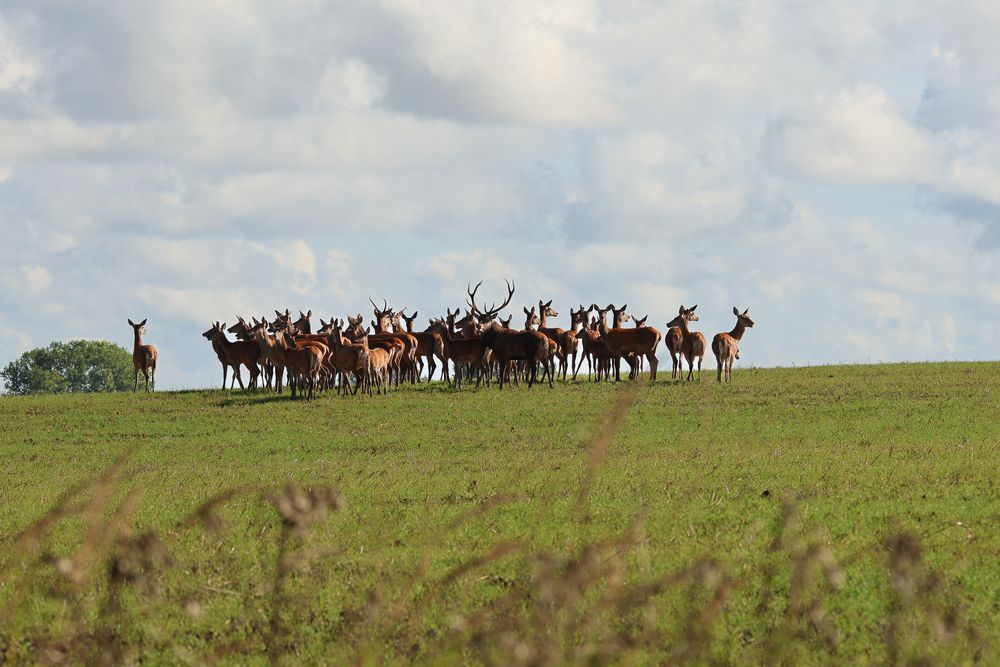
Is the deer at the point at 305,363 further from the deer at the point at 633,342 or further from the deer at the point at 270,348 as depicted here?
the deer at the point at 633,342

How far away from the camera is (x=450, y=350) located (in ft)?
117

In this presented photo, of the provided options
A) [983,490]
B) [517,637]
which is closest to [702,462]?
[983,490]

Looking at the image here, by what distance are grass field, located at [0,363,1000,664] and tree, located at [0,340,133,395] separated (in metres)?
47.7

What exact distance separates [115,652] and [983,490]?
9.57 m

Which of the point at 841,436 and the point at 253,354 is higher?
the point at 253,354

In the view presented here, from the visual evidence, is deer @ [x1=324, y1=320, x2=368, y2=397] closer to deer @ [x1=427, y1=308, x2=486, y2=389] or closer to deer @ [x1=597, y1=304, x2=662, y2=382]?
deer @ [x1=427, y1=308, x2=486, y2=389]

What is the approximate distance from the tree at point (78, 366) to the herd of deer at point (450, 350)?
35275mm

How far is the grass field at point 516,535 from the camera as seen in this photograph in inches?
195

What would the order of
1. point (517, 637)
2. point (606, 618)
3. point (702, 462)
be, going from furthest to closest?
point (702, 462) → point (606, 618) → point (517, 637)

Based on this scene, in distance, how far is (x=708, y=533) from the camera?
11281 millimetres

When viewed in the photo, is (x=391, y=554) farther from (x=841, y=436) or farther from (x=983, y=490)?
(x=841, y=436)

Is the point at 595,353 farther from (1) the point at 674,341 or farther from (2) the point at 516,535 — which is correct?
(2) the point at 516,535

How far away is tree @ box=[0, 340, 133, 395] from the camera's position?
7331 cm

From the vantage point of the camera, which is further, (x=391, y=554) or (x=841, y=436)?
(x=841, y=436)
